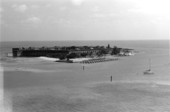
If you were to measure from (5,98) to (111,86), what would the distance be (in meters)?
8.85

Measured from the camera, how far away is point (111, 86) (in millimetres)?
22578

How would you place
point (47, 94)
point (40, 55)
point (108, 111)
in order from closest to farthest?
point (108, 111), point (47, 94), point (40, 55)

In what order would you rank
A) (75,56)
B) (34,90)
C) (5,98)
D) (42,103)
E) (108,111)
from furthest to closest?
(75,56), (34,90), (5,98), (42,103), (108,111)

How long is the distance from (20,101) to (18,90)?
11.9ft

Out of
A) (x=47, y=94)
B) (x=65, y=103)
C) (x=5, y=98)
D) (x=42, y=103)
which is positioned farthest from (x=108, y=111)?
(x=5, y=98)

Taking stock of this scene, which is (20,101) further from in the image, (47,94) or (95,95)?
(95,95)

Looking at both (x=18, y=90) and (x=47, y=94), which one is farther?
(x=18, y=90)

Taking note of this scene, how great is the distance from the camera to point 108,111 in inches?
599

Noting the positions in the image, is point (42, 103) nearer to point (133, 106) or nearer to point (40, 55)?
point (133, 106)

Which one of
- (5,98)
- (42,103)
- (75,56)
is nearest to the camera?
(42,103)

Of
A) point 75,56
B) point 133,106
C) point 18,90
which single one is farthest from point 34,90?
point 75,56

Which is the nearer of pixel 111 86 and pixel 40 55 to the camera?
pixel 111 86

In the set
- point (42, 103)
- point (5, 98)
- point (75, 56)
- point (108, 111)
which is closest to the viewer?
point (108, 111)

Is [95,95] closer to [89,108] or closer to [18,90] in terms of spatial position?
[89,108]
